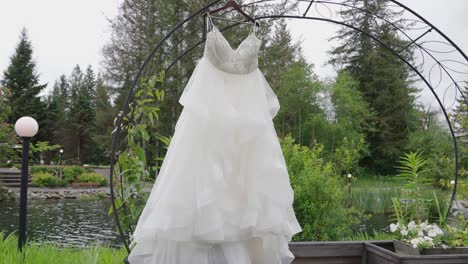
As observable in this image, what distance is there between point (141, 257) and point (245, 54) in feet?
3.33

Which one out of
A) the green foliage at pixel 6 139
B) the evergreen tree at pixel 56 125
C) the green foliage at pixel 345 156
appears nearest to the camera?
the green foliage at pixel 345 156

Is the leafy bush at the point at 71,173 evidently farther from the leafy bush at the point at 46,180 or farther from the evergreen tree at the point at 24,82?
the evergreen tree at the point at 24,82

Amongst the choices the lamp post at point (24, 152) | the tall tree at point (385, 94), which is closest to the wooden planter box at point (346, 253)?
the lamp post at point (24, 152)

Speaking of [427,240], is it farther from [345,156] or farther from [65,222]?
[65,222]

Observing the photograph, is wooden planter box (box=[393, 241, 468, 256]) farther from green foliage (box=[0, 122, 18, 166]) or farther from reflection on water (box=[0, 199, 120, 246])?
green foliage (box=[0, 122, 18, 166])

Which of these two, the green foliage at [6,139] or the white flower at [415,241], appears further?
the green foliage at [6,139]

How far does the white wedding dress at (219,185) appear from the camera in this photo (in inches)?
63.2

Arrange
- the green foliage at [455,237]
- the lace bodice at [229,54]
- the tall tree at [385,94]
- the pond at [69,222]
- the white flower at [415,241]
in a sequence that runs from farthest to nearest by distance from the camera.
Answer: the tall tree at [385,94] → the pond at [69,222] → the green foliage at [455,237] → the white flower at [415,241] → the lace bodice at [229,54]

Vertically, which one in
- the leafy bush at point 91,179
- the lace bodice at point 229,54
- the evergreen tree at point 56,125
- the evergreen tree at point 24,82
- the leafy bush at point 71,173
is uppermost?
the evergreen tree at point 24,82

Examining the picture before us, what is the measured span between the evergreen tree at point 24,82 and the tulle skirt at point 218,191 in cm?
2063

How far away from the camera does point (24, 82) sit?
20328mm

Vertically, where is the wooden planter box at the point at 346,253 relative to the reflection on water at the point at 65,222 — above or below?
above

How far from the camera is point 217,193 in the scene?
163cm

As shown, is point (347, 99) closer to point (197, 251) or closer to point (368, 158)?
point (368, 158)
